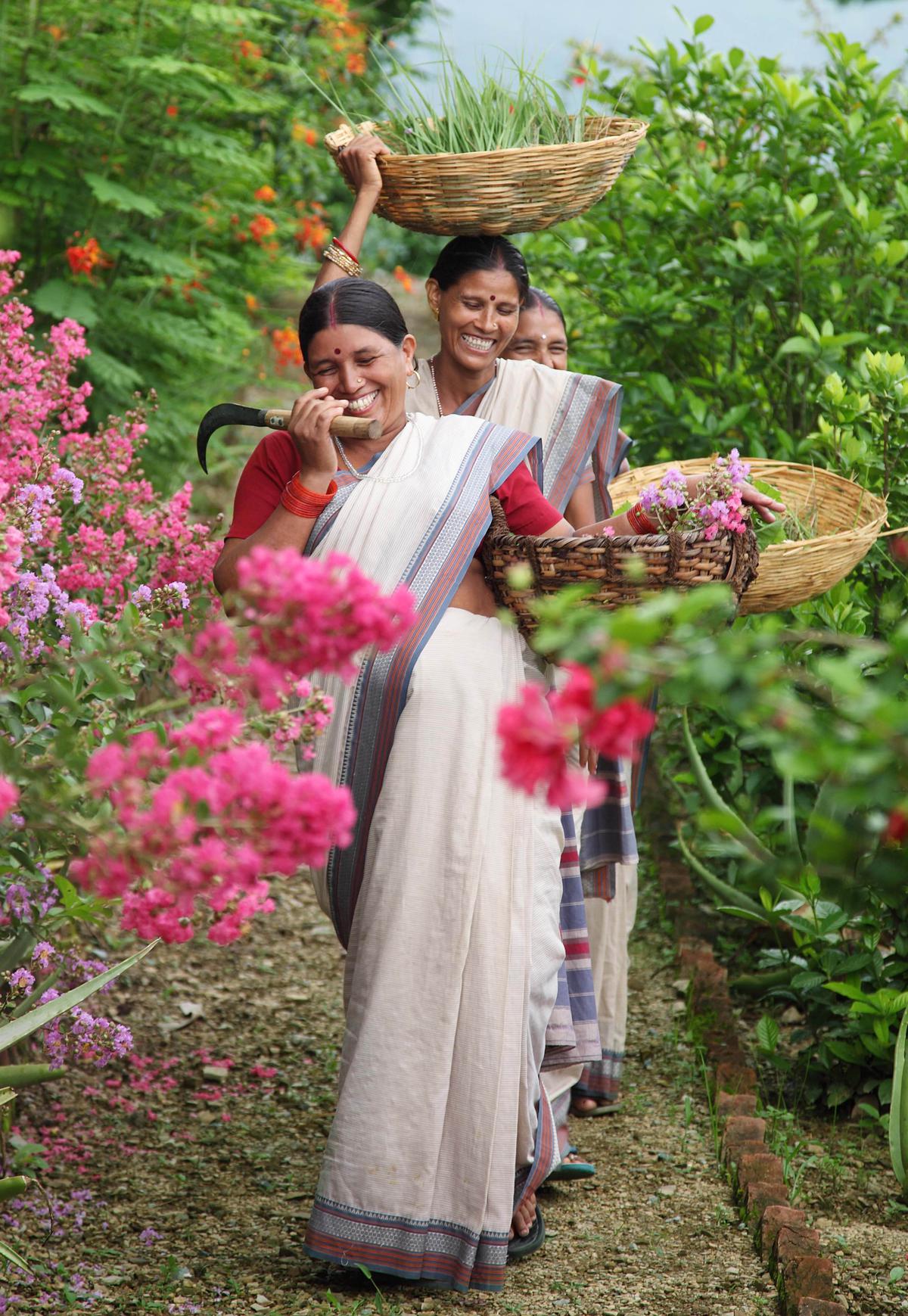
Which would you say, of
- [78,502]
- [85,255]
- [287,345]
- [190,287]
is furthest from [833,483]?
[287,345]

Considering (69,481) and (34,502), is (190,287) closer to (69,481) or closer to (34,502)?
(69,481)

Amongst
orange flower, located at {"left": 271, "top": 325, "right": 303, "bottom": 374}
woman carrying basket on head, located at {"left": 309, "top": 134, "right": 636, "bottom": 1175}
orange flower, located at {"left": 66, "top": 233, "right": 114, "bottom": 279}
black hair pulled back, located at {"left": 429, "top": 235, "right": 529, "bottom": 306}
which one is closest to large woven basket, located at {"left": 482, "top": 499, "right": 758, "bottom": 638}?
woman carrying basket on head, located at {"left": 309, "top": 134, "right": 636, "bottom": 1175}

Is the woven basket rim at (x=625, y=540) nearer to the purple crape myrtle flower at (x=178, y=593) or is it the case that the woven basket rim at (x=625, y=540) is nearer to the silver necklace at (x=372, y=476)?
the silver necklace at (x=372, y=476)

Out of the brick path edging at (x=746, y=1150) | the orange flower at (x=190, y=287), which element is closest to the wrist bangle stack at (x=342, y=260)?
the brick path edging at (x=746, y=1150)

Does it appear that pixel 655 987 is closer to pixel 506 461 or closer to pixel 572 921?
pixel 572 921

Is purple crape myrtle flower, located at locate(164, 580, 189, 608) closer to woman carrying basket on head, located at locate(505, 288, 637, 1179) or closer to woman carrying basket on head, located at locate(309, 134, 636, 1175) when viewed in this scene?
woman carrying basket on head, located at locate(309, 134, 636, 1175)

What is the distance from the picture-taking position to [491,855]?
267 cm

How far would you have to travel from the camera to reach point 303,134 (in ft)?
24.8

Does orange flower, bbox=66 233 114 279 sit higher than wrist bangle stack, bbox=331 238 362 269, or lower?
higher

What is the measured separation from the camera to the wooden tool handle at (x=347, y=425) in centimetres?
258

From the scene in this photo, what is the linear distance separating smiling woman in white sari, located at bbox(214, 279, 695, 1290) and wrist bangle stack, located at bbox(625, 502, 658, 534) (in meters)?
0.07

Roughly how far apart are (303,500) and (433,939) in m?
0.86

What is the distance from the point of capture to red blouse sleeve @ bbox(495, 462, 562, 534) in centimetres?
279

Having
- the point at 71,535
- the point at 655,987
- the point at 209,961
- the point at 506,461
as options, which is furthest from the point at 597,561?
the point at 209,961
